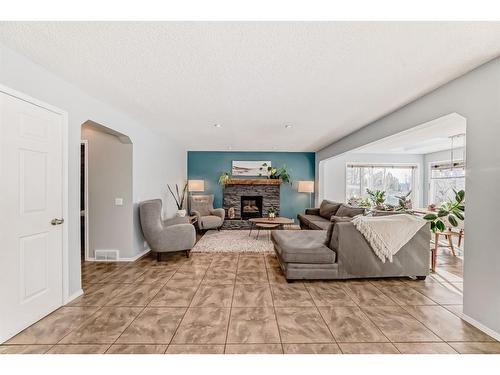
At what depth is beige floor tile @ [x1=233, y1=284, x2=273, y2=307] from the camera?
2.53m

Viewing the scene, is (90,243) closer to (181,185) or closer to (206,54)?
(181,185)

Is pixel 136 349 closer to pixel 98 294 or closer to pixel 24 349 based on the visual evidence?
pixel 24 349

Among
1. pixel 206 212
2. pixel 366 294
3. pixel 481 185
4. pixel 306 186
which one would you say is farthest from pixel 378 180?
pixel 481 185

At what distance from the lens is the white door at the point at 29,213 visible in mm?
1898

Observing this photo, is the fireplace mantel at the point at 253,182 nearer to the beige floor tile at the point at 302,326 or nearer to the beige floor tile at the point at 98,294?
the beige floor tile at the point at 98,294

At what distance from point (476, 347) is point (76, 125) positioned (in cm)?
431

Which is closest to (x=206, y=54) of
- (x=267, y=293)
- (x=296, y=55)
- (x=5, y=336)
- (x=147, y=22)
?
(x=147, y=22)

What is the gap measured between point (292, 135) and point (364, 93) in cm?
236

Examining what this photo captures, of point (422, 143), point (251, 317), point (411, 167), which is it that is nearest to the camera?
point (251, 317)

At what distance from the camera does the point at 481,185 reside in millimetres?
2084

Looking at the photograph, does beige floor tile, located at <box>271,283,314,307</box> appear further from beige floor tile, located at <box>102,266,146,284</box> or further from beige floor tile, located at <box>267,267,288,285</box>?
beige floor tile, located at <box>102,266,146,284</box>

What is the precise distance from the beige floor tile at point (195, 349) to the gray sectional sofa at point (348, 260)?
146 cm

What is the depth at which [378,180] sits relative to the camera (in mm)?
7887

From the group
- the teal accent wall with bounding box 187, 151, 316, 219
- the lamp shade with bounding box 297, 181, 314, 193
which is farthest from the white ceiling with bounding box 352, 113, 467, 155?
the teal accent wall with bounding box 187, 151, 316, 219
